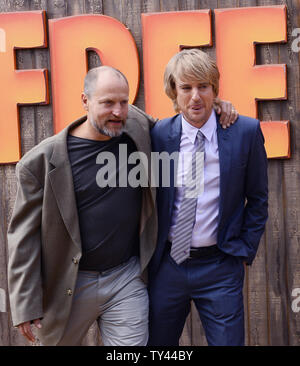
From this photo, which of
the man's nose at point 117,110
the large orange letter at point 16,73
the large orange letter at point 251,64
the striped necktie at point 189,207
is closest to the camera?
the man's nose at point 117,110

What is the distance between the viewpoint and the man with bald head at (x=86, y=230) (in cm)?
216

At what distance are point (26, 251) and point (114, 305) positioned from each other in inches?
19.0

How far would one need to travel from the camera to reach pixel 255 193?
2.34 m

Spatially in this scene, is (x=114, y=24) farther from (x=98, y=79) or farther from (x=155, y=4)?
(x=98, y=79)

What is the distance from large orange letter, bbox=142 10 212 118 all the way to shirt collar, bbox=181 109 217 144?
100 cm

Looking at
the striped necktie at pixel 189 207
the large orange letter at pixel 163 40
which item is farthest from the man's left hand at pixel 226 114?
the large orange letter at pixel 163 40

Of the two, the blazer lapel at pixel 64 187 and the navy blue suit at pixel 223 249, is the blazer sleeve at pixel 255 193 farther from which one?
the blazer lapel at pixel 64 187

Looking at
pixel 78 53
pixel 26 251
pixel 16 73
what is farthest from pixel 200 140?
pixel 16 73

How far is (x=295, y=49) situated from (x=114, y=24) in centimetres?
119

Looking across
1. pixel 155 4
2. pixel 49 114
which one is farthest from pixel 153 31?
pixel 49 114

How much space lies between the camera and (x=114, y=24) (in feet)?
10.7

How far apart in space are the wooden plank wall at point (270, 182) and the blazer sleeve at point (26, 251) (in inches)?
50.7

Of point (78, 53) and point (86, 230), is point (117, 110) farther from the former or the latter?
point (78, 53)
